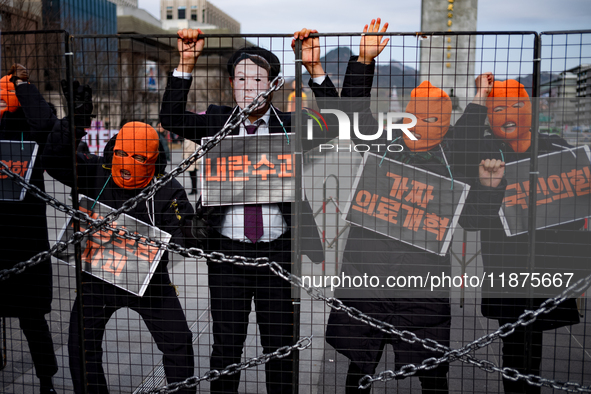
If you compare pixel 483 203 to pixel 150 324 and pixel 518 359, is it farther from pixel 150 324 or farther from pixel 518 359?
pixel 150 324

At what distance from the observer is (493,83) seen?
3.01 m

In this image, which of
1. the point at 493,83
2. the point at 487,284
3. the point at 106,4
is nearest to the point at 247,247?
the point at 487,284

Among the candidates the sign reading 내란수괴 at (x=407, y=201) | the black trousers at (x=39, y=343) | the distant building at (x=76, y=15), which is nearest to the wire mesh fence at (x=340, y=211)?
the sign reading 내란수괴 at (x=407, y=201)

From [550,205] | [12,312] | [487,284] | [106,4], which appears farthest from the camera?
[106,4]

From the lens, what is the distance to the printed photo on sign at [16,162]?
3645mm

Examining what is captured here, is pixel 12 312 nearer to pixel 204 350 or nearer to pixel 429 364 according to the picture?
pixel 204 350

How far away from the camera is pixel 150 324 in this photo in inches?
133

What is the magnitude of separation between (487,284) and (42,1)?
12.5 m

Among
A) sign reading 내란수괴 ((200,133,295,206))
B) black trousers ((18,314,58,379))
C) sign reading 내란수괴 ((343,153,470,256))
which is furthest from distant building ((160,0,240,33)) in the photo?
sign reading 내란수괴 ((343,153,470,256))

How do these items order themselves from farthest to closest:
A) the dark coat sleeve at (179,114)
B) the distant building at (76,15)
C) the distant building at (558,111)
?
1. the distant building at (76,15)
2. the dark coat sleeve at (179,114)
3. the distant building at (558,111)

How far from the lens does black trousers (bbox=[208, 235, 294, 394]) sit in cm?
320

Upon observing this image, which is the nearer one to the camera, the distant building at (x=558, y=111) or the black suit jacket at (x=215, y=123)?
the distant building at (x=558, y=111)

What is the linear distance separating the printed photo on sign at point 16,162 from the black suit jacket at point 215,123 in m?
1.26

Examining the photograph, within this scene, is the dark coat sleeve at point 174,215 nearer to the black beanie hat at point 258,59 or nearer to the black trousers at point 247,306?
the black trousers at point 247,306
